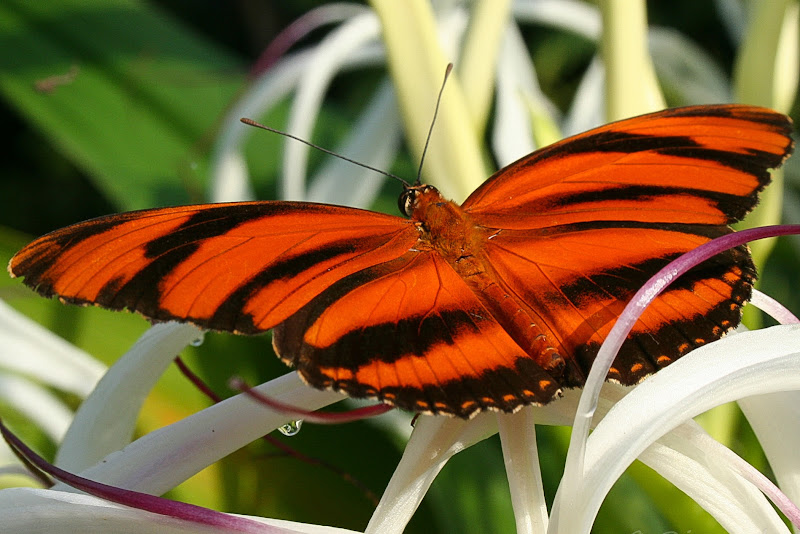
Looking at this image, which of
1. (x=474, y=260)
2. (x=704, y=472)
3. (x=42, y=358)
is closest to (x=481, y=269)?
(x=474, y=260)

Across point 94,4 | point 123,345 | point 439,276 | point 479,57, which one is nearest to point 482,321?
point 439,276

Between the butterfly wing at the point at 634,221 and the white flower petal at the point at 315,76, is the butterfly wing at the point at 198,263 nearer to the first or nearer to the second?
the butterfly wing at the point at 634,221

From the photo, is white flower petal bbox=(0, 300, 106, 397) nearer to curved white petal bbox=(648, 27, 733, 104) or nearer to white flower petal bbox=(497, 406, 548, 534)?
white flower petal bbox=(497, 406, 548, 534)

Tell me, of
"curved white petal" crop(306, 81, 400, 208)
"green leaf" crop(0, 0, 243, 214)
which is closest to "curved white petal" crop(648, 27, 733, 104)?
"curved white petal" crop(306, 81, 400, 208)

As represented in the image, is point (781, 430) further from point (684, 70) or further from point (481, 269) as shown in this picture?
point (684, 70)

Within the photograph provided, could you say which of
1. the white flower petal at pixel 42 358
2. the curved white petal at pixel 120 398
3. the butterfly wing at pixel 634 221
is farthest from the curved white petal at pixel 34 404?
the butterfly wing at pixel 634 221

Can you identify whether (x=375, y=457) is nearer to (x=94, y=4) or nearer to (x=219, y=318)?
(x=219, y=318)
